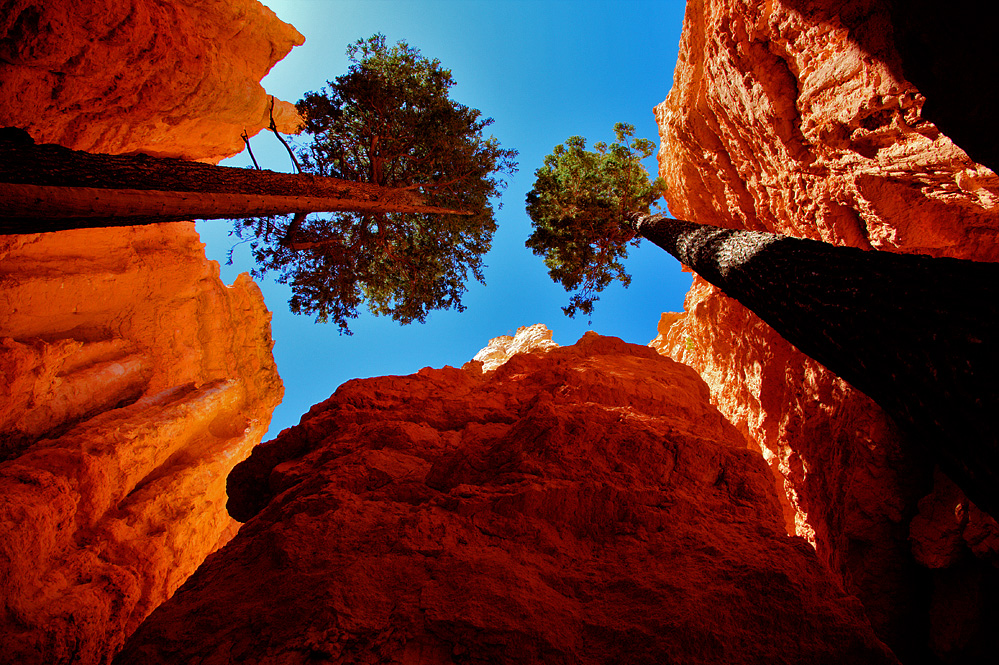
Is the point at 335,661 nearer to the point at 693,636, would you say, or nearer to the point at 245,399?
the point at 693,636

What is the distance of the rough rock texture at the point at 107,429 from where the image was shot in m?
5.80

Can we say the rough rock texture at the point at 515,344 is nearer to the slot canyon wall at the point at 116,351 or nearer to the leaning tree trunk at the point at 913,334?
the slot canyon wall at the point at 116,351

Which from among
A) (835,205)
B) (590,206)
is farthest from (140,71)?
(835,205)

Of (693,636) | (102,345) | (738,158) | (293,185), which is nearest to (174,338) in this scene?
(102,345)

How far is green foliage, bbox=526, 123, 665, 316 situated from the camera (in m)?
11.9

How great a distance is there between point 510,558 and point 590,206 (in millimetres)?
10715

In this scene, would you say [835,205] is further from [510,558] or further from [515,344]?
[515,344]

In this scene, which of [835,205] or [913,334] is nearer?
[913,334]

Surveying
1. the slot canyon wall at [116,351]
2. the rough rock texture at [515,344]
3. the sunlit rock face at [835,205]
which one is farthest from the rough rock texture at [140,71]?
the sunlit rock face at [835,205]

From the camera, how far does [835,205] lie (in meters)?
6.50

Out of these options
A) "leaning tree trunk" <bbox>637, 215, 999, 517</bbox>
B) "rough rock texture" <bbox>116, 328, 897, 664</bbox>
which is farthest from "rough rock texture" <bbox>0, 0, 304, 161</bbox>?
"leaning tree trunk" <bbox>637, 215, 999, 517</bbox>

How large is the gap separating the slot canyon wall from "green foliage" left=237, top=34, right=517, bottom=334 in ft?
10.6

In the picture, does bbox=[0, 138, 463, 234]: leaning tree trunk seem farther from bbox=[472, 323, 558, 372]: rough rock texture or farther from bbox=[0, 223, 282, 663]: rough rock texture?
bbox=[472, 323, 558, 372]: rough rock texture

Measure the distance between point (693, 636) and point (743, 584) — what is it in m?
0.61
